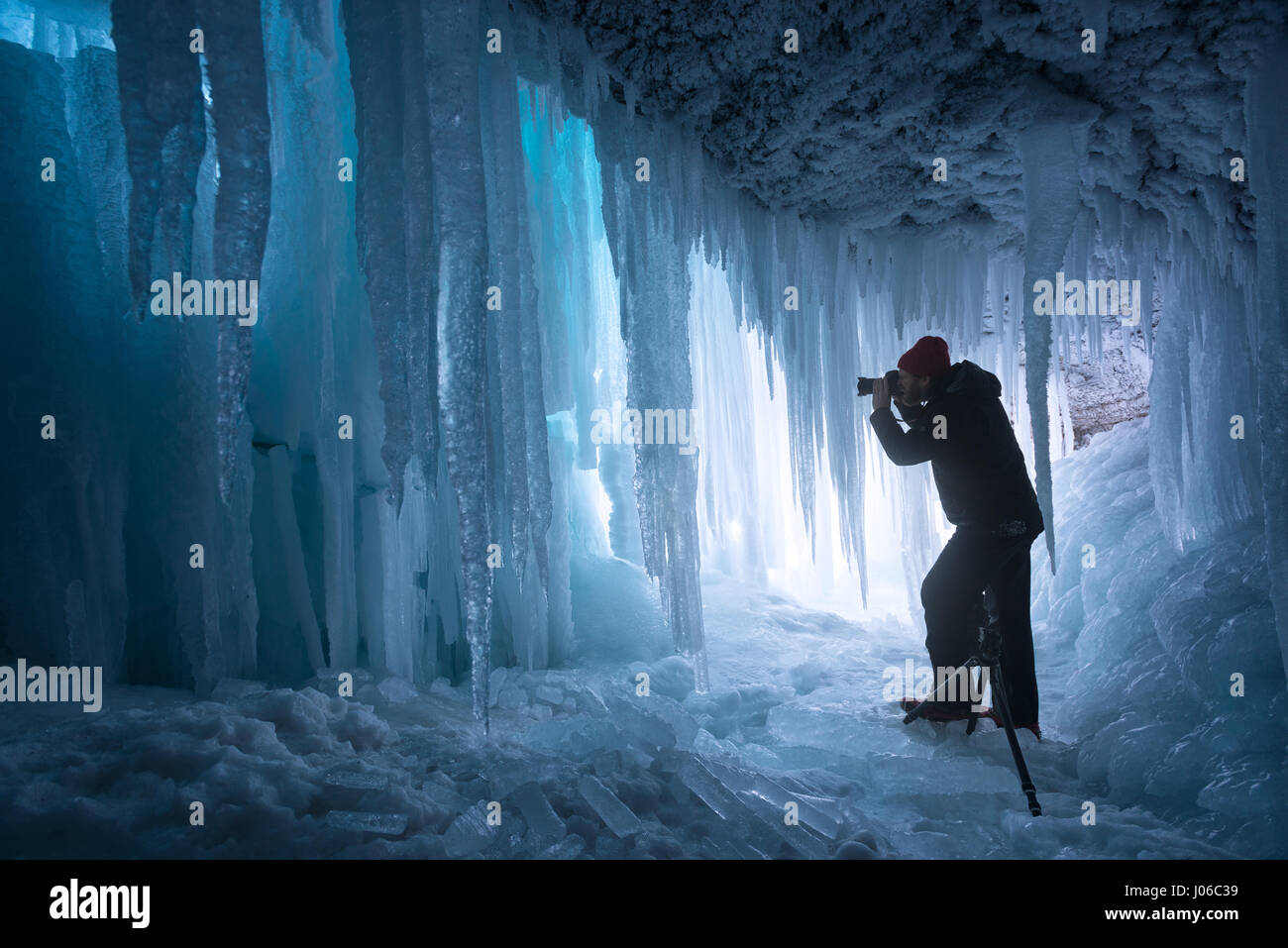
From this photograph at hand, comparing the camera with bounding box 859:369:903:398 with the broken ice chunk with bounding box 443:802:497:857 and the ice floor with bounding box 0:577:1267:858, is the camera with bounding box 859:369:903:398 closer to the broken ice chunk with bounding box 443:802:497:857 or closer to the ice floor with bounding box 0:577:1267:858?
the ice floor with bounding box 0:577:1267:858

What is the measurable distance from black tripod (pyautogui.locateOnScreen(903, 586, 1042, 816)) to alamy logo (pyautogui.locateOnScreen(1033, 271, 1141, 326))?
256 centimetres

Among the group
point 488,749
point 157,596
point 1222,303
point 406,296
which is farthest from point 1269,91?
point 157,596

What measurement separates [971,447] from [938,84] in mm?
1709

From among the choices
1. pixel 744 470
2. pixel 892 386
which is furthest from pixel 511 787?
pixel 744 470

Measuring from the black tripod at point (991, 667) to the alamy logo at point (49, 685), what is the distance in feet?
12.8

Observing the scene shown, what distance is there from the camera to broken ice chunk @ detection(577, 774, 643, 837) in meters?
1.91

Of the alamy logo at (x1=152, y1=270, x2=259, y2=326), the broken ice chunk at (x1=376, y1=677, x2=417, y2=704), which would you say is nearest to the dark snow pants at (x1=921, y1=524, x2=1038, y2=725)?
the broken ice chunk at (x1=376, y1=677, x2=417, y2=704)

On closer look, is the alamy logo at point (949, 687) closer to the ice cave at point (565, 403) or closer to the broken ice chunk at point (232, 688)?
the ice cave at point (565, 403)

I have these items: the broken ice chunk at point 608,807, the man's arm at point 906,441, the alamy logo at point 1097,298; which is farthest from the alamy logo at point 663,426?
the alamy logo at point 1097,298

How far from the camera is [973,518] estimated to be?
126 inches

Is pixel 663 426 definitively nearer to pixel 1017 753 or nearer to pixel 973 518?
pixel 973 518

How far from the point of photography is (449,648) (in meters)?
5.04
